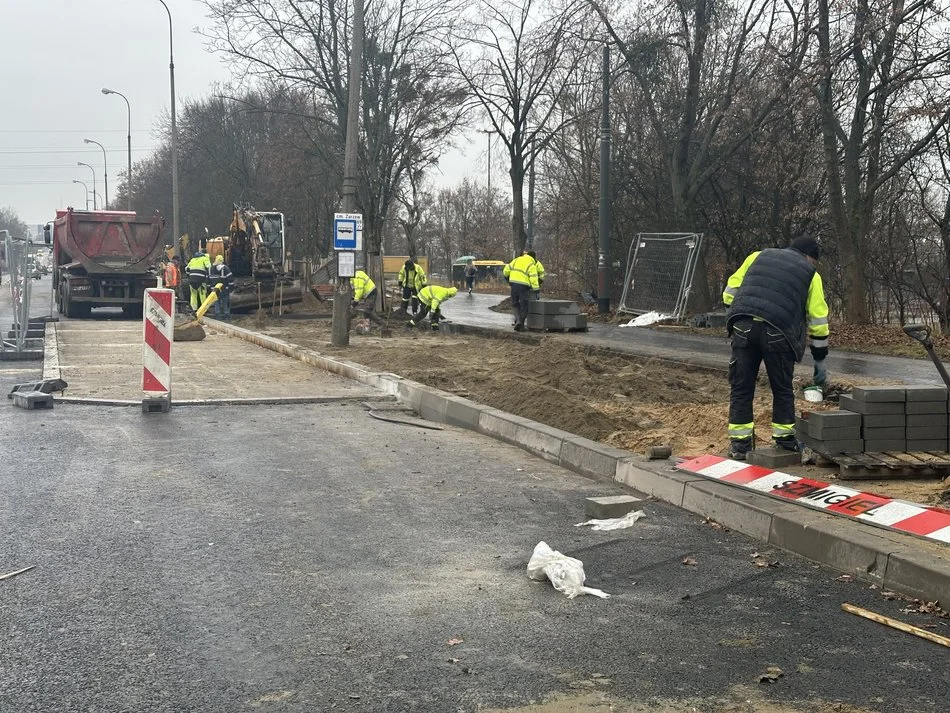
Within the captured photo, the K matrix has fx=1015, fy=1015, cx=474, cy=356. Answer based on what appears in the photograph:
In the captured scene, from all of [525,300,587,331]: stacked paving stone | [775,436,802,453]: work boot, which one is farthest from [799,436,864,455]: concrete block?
[525,300,587,331]: stacked paving stone

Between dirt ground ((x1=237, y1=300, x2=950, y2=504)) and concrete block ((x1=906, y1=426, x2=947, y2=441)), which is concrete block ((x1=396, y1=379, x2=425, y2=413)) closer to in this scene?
dirt ground ((x1=237, y1=300, x2=950, y2=504))

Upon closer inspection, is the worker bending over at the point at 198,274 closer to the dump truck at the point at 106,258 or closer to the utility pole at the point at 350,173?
the dump truck at the point at 106,258

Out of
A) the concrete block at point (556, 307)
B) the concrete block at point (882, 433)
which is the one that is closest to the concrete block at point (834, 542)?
the concrete block at point (882, 433)

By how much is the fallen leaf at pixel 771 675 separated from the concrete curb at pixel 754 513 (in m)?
1.20

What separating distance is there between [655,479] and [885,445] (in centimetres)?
157

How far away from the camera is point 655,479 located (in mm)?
6965

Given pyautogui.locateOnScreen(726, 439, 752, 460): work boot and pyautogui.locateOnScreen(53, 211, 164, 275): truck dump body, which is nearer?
pyautogui.locateOnScreen(726, 439, 752, 460): work boot

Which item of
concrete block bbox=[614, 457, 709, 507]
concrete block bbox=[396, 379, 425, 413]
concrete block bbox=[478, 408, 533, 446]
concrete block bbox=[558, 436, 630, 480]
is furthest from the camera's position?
concrete block bbox=[396, 379, 425, 413]

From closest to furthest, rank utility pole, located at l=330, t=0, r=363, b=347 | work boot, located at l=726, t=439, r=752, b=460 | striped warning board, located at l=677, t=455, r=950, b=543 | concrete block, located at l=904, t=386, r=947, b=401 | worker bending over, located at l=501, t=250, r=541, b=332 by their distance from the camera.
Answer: striped warning board, located at l=677, t=455, r=950, b=543 → concrete block, located at l=904, t=386, r=947, b=401 → work boot, located at l=726, t=439, r=752, b=460 → utility pole, located at l=330, t=0, r=363, b=347 → worker bending over, located at l=501, t=250, r=541, b=332

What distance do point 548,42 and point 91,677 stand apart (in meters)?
25.7

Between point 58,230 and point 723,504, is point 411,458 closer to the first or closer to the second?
point 723,504

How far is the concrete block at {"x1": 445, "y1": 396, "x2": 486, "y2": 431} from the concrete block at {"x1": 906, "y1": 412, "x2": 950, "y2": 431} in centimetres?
425

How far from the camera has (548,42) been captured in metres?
27.4

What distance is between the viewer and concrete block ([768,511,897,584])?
5039 mm
